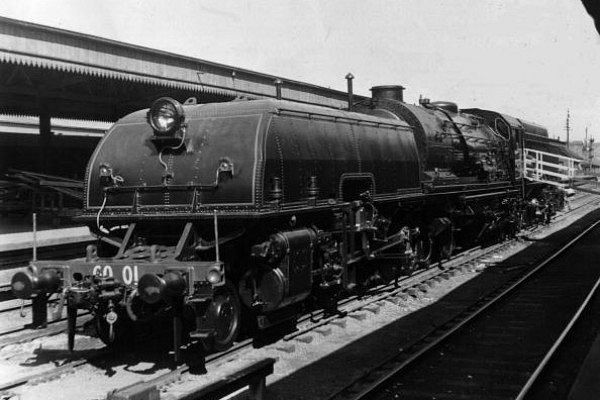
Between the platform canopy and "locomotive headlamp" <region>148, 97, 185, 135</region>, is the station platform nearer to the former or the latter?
the platform canopy

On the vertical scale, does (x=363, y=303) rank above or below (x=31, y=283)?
below

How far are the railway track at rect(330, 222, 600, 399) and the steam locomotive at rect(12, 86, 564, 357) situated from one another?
4.63ft

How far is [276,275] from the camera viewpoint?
20.3 ft

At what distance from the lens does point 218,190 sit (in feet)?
20.4

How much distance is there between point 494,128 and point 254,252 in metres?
13.1

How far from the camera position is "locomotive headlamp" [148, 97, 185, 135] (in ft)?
21.1

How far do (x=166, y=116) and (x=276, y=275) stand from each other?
2121 millimetres

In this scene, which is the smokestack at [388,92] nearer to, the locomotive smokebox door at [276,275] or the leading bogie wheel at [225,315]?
the locomotive smokebox door at [276,275]

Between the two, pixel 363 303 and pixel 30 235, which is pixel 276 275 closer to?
pixel 363 303

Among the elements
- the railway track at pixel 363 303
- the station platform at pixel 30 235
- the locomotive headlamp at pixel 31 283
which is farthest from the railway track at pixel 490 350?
the station platform at pixel 30 235

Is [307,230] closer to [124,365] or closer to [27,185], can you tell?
[124,365]

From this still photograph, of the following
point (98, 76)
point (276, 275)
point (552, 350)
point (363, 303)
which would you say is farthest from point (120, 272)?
point (98, 76)

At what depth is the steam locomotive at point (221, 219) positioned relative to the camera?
568 centimetres

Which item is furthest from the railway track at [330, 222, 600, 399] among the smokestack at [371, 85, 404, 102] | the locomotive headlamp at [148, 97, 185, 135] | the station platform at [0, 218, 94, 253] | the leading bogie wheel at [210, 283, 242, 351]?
the station platform at [0, 218, 94, 253]
